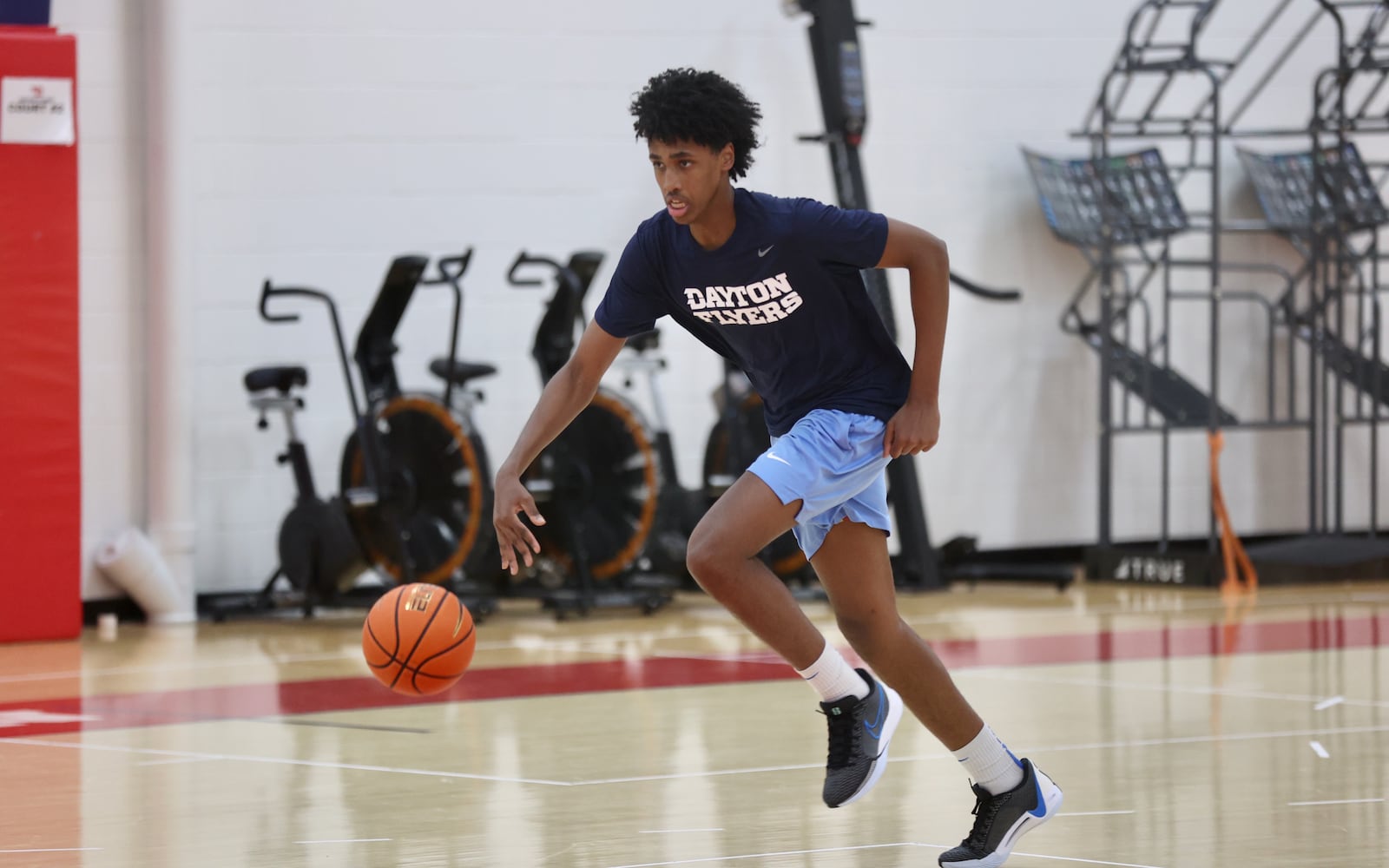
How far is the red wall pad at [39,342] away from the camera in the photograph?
7.44 m

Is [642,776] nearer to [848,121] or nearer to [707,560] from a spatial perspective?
[707,560]

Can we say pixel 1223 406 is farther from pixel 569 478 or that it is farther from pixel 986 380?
pixel 569 478

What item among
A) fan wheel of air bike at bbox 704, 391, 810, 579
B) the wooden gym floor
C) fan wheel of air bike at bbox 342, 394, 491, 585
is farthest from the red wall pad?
fan wheel of air bike at bbox 704, 391, 810, 579

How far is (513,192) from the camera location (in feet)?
29.3

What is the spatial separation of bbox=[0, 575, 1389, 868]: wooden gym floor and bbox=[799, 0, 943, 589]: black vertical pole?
1223 millimetres

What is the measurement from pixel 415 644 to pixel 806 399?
1.24 meters

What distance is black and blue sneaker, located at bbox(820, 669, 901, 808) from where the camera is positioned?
355 centimetres

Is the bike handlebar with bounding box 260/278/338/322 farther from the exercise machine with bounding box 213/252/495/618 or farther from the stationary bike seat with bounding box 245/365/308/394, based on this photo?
the stationary bike seat with bounding box 245/365/308/394

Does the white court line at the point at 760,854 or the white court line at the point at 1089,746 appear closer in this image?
the white court line at the point at 760,854

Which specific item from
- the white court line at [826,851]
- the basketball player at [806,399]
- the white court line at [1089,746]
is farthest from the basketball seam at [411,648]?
the white court line at [826,851]

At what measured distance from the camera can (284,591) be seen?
27.1ft

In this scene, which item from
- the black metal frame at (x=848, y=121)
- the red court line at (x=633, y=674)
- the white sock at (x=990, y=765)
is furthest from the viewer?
the black metal frame at (x=848, y=121)

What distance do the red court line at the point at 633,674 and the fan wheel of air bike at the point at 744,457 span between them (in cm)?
144

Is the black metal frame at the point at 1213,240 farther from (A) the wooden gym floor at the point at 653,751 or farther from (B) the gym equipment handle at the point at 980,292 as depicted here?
(A) the wooden gym floor at the point at 653,751
